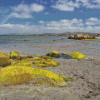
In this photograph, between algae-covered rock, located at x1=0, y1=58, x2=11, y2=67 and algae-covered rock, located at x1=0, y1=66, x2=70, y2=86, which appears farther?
algae-covered rock, located at x1=0, y1=58, x2=11, y2=67

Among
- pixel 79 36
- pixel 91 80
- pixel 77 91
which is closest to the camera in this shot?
pixel 77 91

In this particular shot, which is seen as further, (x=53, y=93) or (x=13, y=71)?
(x=13, y=71)

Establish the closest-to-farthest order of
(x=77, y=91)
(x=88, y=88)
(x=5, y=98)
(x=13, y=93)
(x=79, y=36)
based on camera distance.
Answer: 1. (x=5, y=98)
2. (x=13, y=93)
3. (x=77, y=91)
4. (x=88, y=88)
5. (x=79, y=36)

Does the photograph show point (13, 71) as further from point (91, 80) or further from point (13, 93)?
point (91, 80)

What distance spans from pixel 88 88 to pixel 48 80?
220 cm

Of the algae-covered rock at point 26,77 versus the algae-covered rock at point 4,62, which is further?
the algae-covered rock at point 4,62

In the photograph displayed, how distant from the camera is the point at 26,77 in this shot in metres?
5.84

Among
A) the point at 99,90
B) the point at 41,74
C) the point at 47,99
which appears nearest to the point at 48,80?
the point at 41,74

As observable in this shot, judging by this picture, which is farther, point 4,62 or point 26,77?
point 4,62

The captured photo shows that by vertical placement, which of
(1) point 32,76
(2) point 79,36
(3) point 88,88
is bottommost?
(3) point 88,88

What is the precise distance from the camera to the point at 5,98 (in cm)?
447

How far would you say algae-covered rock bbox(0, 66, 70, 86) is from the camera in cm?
564

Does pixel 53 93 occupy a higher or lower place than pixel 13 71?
lower

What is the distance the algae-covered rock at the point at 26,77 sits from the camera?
5.64 metres
